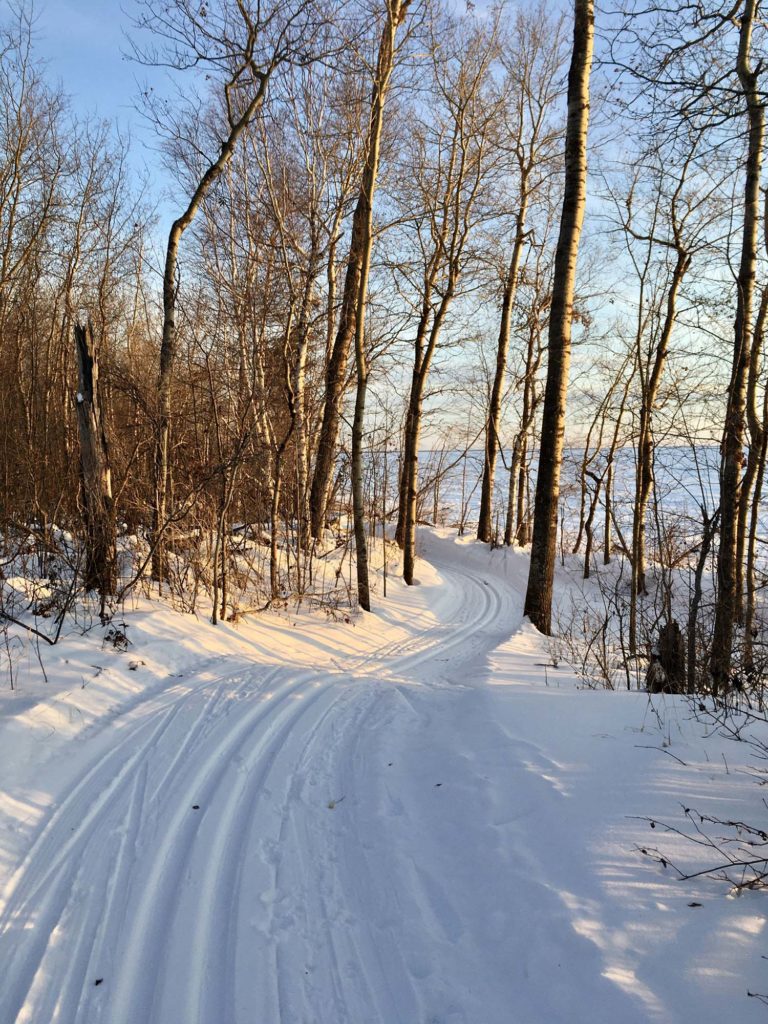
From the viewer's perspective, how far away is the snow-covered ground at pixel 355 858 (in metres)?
2.26

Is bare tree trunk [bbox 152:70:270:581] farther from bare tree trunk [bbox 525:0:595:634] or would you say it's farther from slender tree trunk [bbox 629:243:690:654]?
slender tree trunk [bbox 629:243:690:654]

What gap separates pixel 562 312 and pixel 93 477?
6886 millimetres

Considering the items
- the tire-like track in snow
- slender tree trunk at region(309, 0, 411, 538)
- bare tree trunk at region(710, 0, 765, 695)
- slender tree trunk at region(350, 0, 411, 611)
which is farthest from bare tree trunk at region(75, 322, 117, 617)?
bare tree trunk at region(710, 0, 765, 695)

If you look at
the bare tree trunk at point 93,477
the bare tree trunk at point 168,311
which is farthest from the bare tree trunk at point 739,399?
the bare tree trunk at point 93,477

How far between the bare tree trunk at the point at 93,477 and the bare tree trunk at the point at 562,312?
610 centimetres

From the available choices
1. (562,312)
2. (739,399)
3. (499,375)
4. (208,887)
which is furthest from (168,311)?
(499,375)

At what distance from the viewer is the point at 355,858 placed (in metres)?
3.21

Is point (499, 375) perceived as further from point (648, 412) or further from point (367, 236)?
point (367, 236)

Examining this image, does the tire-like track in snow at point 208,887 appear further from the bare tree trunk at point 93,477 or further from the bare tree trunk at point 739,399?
the bare tree trunk at point 739,399

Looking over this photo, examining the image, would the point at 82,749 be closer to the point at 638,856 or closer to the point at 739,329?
the point at 638,856

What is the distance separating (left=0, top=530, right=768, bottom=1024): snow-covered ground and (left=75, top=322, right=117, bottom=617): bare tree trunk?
4.89 ft

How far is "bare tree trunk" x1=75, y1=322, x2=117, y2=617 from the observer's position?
705 centimetres

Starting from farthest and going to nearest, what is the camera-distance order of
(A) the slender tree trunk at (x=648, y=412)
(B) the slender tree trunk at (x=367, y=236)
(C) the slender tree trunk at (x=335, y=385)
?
(A) the slender tree trunk at (x=648, y=412)
(C) the slender tree trunk at (x=335, y=385)
(B) the slender tree trunk at (x=367, y=236)

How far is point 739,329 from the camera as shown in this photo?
8.60 m
